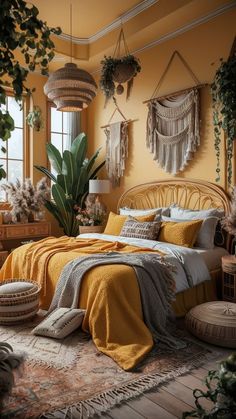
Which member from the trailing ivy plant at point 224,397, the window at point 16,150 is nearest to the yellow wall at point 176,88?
the window at point 16,150

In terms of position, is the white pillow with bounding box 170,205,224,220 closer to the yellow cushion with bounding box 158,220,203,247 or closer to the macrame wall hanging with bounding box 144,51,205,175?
the yellow cushion with bounding box 158,220,203,247

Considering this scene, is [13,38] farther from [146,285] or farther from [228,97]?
[228,97]

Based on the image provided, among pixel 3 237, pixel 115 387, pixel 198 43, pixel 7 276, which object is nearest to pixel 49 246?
pixel 7 276

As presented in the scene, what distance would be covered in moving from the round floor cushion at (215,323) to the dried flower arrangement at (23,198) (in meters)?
3.02

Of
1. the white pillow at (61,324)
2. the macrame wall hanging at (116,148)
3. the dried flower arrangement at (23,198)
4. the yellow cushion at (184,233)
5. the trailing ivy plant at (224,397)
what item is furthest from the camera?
the macrame wall hanging at (116,148)

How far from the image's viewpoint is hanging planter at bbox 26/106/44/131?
16.4 ft

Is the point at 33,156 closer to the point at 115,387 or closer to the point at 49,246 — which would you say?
the point at 49,246

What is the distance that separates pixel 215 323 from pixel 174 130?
271 cm

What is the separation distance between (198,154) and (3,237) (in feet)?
9.52

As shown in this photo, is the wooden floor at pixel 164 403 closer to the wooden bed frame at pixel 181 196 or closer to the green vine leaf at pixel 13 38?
the green vine leaf at pixel 13 38

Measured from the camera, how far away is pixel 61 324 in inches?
106

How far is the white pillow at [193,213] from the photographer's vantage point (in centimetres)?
380

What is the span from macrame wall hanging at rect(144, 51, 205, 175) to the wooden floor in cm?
282

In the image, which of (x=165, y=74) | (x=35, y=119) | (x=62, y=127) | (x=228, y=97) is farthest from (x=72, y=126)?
(x=228, y=97)
